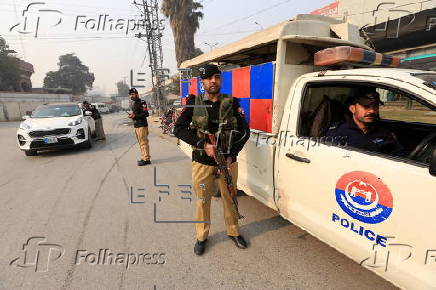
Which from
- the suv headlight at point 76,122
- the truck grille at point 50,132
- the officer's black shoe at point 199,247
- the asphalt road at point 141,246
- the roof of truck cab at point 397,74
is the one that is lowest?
the asphalt road at point 141,246

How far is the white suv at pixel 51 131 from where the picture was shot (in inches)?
267

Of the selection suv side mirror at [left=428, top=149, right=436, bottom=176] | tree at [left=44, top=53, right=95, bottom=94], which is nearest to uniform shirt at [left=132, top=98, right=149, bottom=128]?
suv side mirror at [left=428, top=149, right=436, bottom=176]

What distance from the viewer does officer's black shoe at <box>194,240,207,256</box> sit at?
2611 mm

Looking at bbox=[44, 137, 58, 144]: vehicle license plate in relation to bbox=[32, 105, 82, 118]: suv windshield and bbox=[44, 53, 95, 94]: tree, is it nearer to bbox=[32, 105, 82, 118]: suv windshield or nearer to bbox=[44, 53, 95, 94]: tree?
bbox=[32, 105, 82, 118]: suv windshield

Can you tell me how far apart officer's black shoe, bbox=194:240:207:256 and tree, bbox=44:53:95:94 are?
283ft

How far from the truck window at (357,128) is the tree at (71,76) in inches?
3409

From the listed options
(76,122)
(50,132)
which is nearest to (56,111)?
(76,122)

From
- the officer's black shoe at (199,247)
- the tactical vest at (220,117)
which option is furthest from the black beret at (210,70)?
the officer's black shoe at (199,247)

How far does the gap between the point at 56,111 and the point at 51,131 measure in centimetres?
147

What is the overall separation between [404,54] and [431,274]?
57.2ft

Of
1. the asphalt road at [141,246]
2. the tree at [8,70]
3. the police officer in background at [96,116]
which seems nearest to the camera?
the asphalt road at [141,246]

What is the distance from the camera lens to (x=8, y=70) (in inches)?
1743

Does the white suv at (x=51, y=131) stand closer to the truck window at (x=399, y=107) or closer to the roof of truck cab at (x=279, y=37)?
the roof of truck cab at (x=279, y=37)

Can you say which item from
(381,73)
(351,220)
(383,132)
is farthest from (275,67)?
(351,220)
